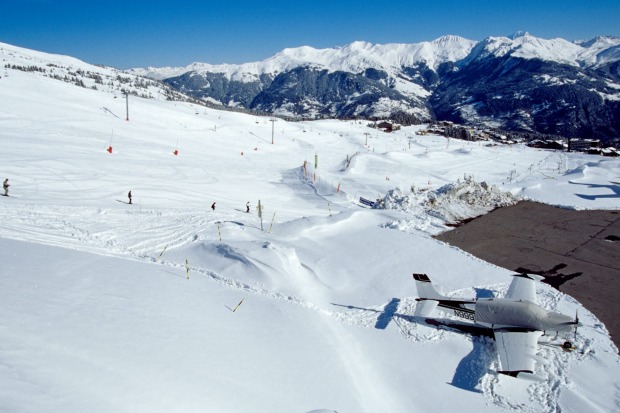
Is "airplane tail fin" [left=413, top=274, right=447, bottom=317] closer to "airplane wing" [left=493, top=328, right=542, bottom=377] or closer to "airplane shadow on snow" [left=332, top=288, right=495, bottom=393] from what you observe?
"airplane shadow on snow" [left=332, top=288, right=495, bottom=393]

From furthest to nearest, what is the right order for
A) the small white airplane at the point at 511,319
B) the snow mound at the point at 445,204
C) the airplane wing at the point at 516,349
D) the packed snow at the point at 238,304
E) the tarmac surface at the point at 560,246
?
the snow mound at the point at 445,204 < the tarmac surface at the point at 560,246 < the small white airplane at the point at 511,319 < the airplane wing at the point at 516,349 < the packed snow at the point at 238,304

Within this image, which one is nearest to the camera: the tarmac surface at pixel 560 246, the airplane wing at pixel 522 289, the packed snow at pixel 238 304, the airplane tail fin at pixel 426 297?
the packed snow at pixel 238 304

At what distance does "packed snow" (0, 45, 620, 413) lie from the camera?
8.77m

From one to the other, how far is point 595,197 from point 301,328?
1450 inches

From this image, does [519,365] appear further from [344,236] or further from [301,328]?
[344,236]

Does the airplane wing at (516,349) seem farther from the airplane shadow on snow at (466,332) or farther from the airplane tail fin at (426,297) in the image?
the airplane tail fin at (426,297)

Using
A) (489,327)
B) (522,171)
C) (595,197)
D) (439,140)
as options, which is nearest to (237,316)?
(489,327)

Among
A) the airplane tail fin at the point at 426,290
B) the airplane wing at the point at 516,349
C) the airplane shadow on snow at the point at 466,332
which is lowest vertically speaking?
the airplane shadow on snow at the point at 466,332

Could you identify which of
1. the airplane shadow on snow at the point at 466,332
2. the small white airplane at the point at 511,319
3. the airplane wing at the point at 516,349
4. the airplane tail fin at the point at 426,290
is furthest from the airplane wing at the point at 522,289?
the airplane tail fin at the point at 426,290

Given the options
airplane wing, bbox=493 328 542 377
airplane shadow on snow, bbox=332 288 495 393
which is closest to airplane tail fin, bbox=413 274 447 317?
airplane shadow on snow, bbox=332 288 495 393

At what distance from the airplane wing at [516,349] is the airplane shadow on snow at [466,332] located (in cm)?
58

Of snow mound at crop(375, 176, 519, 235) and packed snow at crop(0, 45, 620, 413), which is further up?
snow mound at crop(375, 176, 519, 235)

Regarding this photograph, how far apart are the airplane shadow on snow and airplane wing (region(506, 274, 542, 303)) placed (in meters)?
1.11

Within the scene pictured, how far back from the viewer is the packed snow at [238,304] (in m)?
8.77
